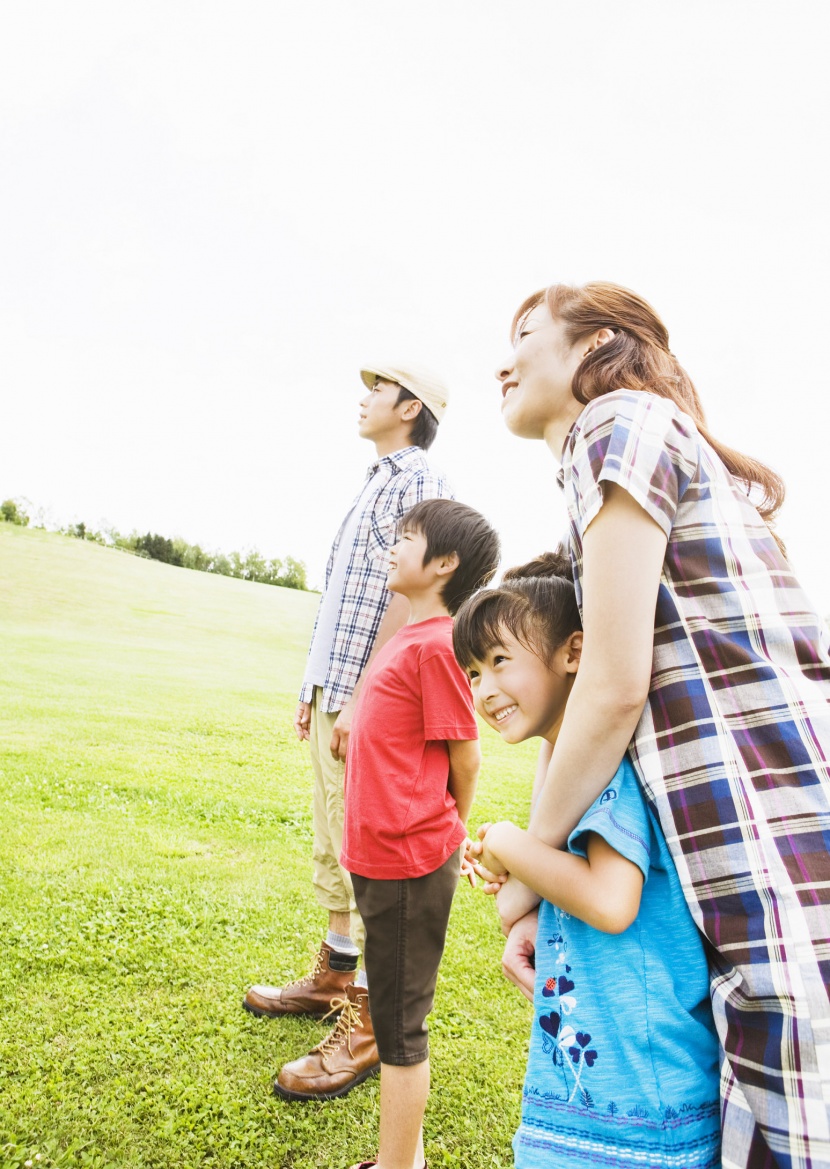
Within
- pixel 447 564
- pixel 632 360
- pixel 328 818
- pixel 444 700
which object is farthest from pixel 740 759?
pixel 328 818

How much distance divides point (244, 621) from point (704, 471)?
2495 cm

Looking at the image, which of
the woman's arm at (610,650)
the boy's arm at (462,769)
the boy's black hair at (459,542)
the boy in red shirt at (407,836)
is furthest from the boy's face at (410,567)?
the woman's arm at (610,650)

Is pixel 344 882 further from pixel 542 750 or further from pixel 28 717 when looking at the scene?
pixel 28 717

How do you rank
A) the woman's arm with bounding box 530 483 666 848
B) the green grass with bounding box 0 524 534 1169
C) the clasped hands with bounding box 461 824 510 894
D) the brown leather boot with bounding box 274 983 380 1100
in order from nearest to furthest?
the woman's arm with bounding box 530 483 666 848 < the clasped hands with bounding box 461 824 510 894 < the green grass with bounding box 0 524 534 1169 < the brown leather boot with bounding box 274 983 380 1100

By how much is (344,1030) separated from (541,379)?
2157 millimetres

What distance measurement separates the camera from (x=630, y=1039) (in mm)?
973

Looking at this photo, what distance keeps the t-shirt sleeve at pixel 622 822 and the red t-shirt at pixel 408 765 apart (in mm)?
935

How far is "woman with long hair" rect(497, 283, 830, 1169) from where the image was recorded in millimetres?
915

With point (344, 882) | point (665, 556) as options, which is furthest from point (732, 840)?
point (344, 882)

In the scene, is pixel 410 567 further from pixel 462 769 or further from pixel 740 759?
pixel 740 759

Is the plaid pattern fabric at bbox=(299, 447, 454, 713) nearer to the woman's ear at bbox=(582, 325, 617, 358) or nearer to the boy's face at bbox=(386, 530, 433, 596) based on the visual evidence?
the boy's face at bbox=(386, 530, 433, 596)

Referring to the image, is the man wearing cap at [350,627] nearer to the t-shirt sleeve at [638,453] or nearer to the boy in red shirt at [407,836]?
the boy in red shirt at [407,836]

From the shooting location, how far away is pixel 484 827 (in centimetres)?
122

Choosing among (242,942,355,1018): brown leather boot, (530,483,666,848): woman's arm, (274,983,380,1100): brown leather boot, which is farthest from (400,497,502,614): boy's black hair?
(242,942,355,1018): brown leather boot
